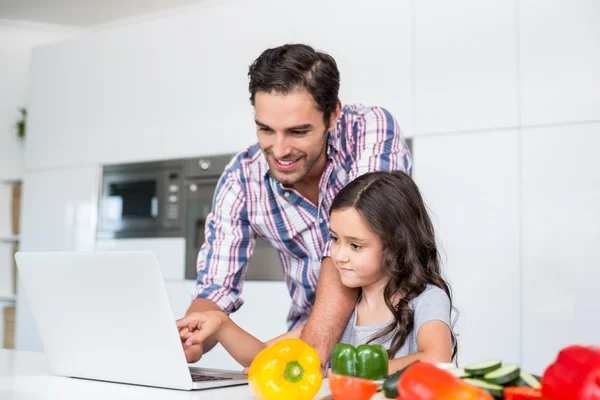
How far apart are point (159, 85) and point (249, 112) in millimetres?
589

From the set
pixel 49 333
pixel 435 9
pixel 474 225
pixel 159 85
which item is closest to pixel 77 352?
pixel 49 333

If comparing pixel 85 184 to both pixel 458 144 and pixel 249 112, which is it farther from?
pixel 458 144

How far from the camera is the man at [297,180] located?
1600mm

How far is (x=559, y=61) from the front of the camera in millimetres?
2580

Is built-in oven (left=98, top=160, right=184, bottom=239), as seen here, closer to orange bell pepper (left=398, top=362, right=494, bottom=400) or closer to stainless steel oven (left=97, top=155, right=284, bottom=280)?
stainless steel oven (left=97, top=155, right=284, bottom=280)

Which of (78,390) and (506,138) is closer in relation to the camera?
(78,390)

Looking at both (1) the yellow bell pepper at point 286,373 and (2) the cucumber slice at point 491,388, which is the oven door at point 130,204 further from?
(2) the cucumber slice at point 491,388

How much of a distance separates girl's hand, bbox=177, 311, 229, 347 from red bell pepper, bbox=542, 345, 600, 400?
0.77 meters

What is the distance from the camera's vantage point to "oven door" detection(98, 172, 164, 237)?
11.6 ft

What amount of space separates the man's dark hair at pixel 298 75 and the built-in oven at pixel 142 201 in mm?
1838

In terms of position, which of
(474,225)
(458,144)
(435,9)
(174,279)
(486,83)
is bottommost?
(174,279)

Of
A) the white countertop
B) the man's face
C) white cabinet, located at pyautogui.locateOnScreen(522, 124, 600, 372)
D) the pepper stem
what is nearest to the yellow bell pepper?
the pepper stem

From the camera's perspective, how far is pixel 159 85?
3535 mm

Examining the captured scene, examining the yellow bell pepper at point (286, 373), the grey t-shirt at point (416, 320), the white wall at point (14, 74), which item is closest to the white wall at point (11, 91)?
the white wall at point (14, 74)
